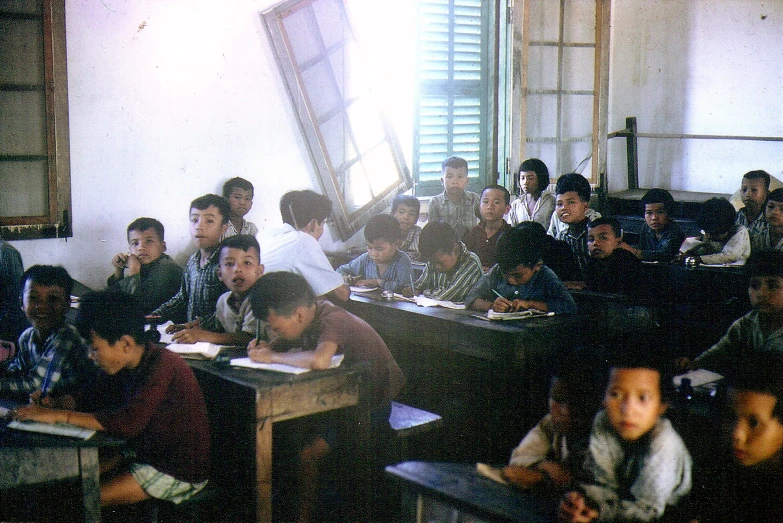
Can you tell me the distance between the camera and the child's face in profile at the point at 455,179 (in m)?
6.10

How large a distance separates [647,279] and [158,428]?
10.3 feet

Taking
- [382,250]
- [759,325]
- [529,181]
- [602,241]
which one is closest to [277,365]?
[759,325]

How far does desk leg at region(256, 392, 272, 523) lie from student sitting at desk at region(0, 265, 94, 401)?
28.7 inches

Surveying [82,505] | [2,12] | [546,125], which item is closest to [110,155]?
[2,12]

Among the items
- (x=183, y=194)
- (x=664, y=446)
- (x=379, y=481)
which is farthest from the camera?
(x=183, y=194)

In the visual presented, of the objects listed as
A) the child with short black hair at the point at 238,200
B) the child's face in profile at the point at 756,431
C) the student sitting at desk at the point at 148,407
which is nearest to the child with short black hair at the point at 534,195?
the child with short black hair at the point at 238,200

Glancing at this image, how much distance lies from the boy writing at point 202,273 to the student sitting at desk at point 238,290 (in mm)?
538

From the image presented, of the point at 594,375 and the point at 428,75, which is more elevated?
the point at 428,75

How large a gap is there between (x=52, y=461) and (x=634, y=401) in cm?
160

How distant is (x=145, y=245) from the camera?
15.3ft

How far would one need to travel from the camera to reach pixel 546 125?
7.01 m

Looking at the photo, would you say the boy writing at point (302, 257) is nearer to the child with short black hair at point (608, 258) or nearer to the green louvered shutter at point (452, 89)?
the child with short black hair at point (608, 258)

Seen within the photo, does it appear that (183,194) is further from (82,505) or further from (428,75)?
(82,505)

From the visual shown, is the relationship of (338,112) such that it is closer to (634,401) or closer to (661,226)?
(661,226)
